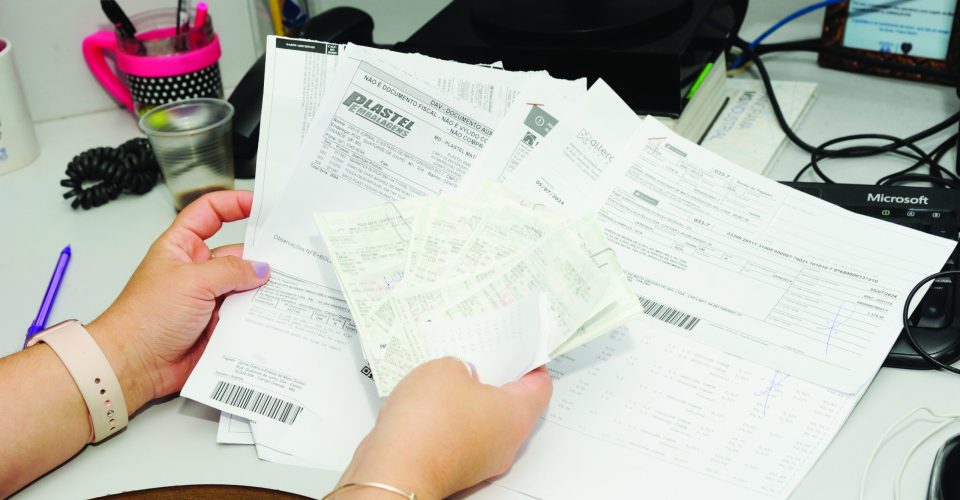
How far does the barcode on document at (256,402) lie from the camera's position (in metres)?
0.65

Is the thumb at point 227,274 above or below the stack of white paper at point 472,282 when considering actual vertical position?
below

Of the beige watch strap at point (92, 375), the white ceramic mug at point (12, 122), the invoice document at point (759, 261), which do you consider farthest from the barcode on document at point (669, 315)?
the white ceramic mug at point (12, 122)

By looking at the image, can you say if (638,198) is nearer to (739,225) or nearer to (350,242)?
(739,225)

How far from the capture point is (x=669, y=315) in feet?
2.27

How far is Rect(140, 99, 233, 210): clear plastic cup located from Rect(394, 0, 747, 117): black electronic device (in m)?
0.22

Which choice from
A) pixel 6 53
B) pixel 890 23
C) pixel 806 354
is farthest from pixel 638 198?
pixel 6 53

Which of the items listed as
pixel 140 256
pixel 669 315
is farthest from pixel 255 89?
pixel 669 315

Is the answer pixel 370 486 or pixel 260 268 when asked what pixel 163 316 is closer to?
pixel 260 268

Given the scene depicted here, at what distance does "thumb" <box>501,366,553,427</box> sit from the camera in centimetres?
59

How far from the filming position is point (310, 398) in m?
0.66

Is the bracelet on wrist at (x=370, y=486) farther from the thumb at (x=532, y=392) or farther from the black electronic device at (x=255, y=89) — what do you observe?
the black electronic device at (x=255, y=89)

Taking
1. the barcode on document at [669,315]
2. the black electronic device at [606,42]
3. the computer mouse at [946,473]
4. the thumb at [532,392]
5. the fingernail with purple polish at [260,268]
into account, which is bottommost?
the computer mouse at [946,473]

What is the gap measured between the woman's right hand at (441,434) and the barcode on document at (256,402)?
98mm

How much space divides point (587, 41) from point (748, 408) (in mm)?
451
